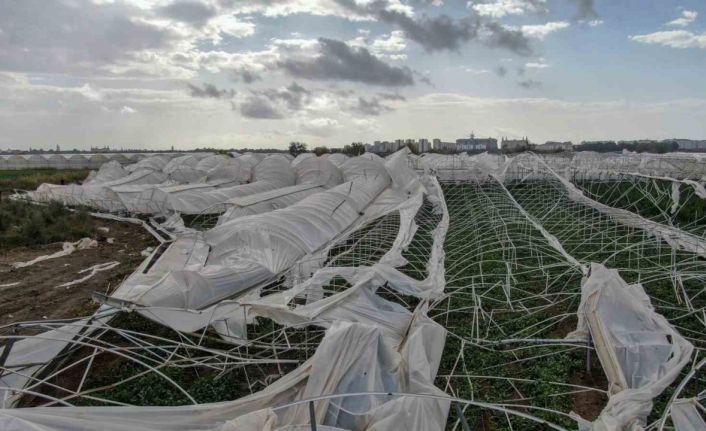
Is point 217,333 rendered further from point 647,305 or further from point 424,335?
point 647,305

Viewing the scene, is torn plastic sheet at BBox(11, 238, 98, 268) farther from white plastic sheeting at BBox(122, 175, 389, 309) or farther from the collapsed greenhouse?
white plastic sheeting at BBox(122, 175, 389, 309)

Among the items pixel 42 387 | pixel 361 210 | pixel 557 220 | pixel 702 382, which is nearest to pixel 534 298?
pixel 702 382

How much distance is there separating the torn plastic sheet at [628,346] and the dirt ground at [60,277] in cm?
852

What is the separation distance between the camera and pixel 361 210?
19.8 meters

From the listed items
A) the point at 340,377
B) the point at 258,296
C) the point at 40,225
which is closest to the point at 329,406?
the point at 340,377

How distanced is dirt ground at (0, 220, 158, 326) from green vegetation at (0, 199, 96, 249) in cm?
63

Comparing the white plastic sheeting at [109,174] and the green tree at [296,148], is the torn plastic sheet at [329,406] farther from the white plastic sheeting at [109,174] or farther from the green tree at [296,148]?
the green tree at [296,148]

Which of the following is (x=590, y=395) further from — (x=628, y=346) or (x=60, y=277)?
(x=60, y=277)

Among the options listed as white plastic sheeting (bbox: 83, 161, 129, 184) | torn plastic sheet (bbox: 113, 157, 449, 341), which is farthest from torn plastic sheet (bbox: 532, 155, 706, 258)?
white plastic sheeting (bbox: 83, 161, 129, 184)

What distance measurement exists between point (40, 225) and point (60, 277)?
575 centimetres

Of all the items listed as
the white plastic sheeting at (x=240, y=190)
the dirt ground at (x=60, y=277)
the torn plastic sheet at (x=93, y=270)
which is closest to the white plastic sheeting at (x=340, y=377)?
the dirt ground at (x=60, y=277)

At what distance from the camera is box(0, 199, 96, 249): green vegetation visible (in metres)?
16.3

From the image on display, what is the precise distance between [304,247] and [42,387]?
21.2 feet

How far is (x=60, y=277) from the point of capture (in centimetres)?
1245
